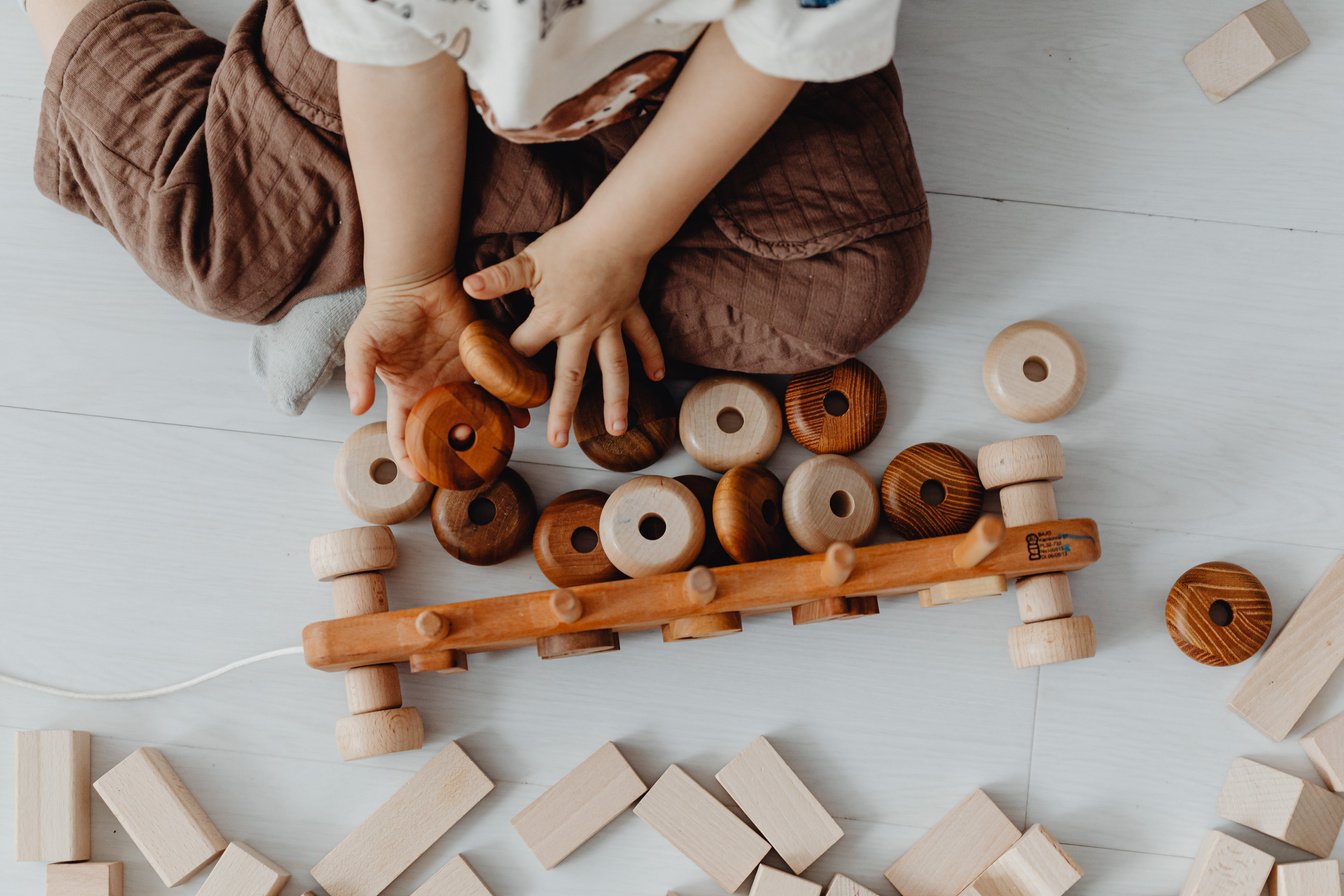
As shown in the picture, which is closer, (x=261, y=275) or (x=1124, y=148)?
(x=261, y=275)

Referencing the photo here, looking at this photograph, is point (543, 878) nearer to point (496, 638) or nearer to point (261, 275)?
point (496, 638)

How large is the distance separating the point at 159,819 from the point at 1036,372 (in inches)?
28.2

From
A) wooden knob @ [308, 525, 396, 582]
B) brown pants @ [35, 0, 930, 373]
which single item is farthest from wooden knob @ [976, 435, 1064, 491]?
wooden knob @ [308, 525, 396, 582]

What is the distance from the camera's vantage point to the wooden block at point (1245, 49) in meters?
0.85

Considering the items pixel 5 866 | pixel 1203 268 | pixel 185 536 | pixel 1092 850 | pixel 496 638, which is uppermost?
pixel 1203 268

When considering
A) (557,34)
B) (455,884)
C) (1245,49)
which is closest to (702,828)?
(455,884)

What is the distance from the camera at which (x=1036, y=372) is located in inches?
32.0

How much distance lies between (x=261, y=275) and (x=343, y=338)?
7 centimetres

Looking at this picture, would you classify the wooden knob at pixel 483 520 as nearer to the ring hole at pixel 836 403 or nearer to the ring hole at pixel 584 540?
the ring hole at pixel 584 540

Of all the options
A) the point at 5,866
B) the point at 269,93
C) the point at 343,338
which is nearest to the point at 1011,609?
the point at 343,338

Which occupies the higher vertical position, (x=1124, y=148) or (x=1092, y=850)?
(x=1124, y=148)

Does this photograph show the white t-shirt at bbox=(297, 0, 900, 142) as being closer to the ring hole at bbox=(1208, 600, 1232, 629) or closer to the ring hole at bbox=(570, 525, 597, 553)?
the ring hole at bbox=(570, 525, 597, 553)

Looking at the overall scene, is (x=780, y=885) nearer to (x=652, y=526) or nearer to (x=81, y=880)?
(x=652, y=526)

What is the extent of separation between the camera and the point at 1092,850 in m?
0.79
